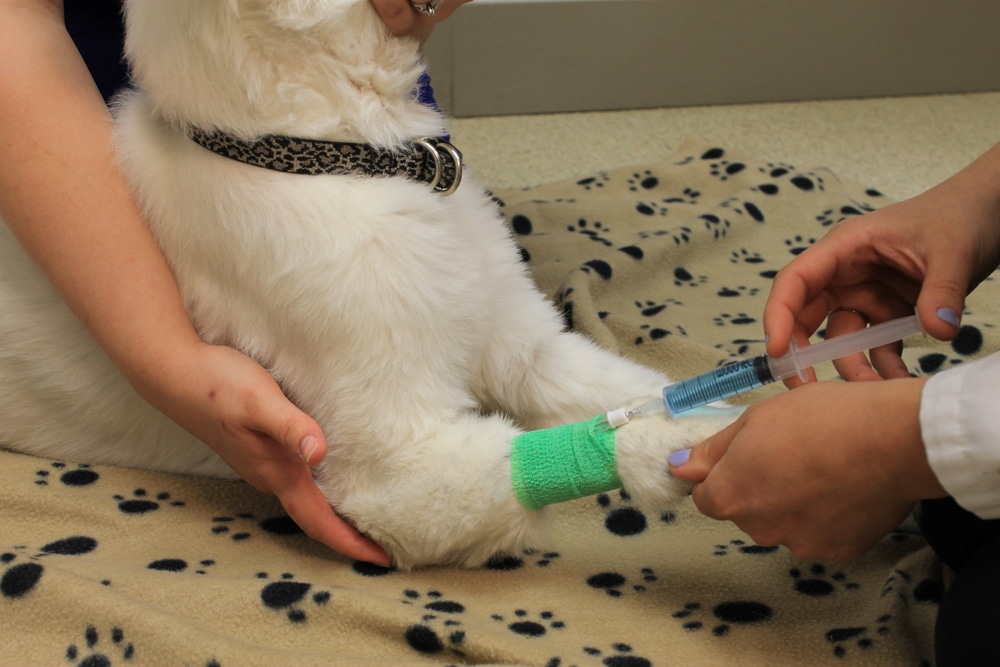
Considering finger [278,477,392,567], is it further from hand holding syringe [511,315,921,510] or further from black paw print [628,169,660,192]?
black paw print [628,169,660,192]

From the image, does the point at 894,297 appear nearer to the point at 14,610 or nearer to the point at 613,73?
the point at 14,610

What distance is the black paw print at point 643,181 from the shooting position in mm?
1559

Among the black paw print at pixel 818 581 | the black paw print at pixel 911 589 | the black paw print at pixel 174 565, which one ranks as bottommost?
the black paw print at pixel 818 581

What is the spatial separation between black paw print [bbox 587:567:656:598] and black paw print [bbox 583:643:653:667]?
7 cm

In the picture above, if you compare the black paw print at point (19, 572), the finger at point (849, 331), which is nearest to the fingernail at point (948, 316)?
the finger at point (849, 331)

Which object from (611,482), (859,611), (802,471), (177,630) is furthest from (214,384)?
(859,611)

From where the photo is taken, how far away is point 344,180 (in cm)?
73

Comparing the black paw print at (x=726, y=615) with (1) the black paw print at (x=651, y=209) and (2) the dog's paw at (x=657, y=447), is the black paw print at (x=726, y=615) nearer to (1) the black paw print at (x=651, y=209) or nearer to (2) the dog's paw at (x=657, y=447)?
(2) the dog's paw at (x=657, y=447)

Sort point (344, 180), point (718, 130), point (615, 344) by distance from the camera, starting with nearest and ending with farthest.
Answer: point (344, 180) < point (615, 344) < point (718, 130)

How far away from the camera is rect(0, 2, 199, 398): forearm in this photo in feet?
Result: 2.54

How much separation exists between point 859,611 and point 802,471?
214 mm

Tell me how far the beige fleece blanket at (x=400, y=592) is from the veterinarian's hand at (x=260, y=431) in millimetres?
48

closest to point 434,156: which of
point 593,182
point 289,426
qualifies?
point 289,426

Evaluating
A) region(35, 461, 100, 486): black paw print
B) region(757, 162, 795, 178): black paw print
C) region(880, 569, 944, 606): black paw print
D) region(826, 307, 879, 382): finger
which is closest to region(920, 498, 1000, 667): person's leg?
region(880, 569, 944, 606): black paw print
